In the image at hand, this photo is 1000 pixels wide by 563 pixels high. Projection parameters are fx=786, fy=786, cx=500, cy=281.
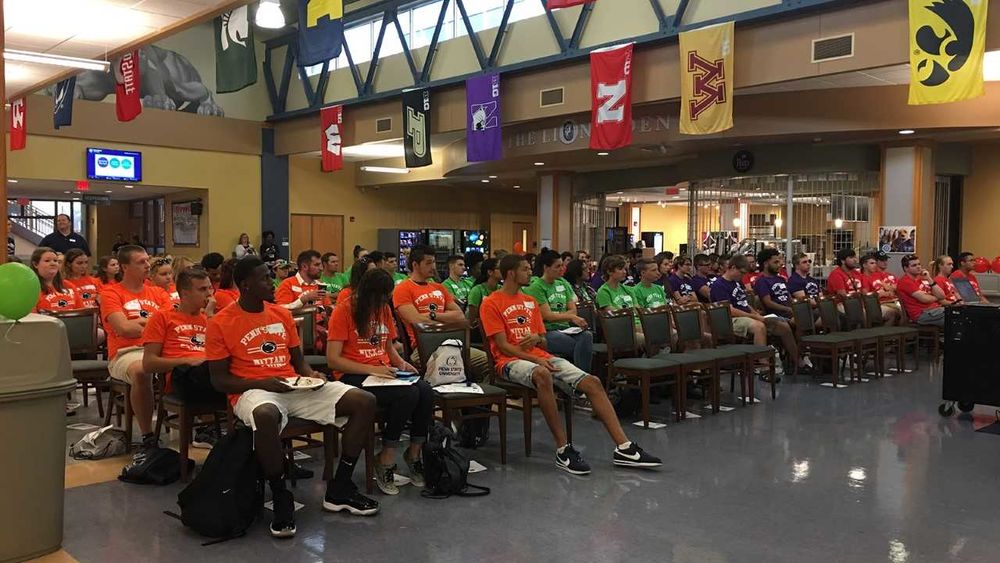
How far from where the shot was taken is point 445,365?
194 inches

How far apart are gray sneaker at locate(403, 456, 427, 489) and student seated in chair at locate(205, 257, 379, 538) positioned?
477 millimetres

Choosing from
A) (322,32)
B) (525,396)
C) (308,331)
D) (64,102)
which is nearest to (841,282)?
(525,396)

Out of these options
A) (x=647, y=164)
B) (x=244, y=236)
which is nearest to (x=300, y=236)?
(x=244, y=236)

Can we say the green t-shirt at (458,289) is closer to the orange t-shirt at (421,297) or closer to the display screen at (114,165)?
the orange t-shirt at (421,297)

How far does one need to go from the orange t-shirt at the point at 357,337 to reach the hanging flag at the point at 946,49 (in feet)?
21.1

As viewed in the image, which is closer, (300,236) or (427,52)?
(427,52)

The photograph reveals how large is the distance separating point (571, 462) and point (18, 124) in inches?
492

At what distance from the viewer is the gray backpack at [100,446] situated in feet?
16.2

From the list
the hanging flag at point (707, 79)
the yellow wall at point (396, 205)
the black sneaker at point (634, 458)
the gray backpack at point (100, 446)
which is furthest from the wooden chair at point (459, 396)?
the yellow wall at point (396, 205)

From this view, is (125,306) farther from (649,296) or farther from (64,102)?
(64,102)

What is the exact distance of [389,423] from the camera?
4.30m

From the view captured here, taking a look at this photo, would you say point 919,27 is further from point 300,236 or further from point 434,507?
point 300,236

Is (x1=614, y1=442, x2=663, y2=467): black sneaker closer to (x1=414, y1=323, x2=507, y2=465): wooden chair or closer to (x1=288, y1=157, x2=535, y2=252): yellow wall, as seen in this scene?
(x1=414, y1=323, x2=507, y2=465): wooden chair

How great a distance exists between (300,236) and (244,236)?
2.09 meters
